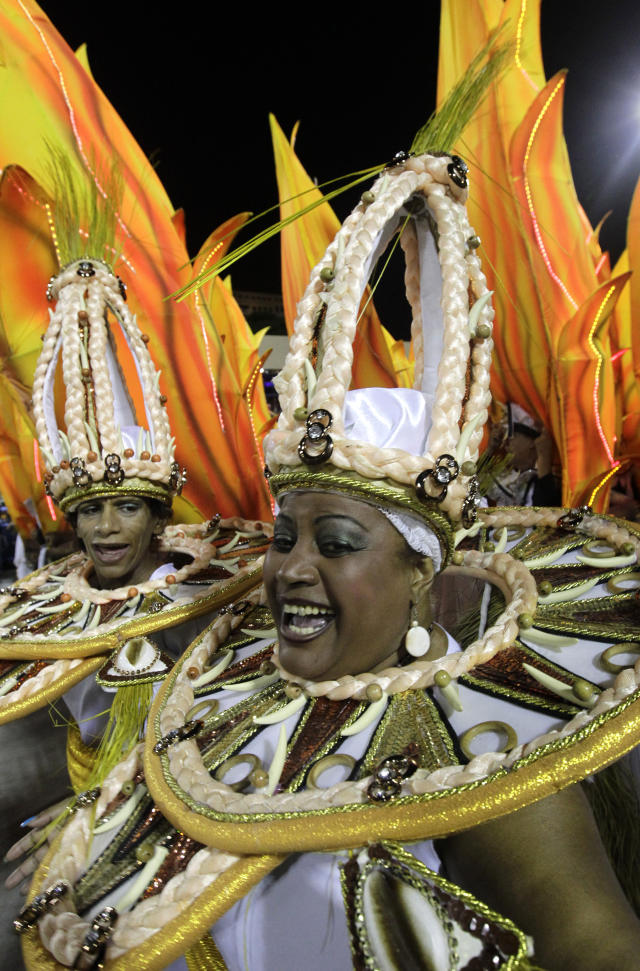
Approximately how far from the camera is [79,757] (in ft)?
7.52

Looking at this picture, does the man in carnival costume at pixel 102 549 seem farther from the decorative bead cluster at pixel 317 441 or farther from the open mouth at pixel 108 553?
the decorative bead cluster at pixel 317 441

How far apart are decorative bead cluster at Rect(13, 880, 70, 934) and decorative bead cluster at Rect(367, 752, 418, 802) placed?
600 millimetres

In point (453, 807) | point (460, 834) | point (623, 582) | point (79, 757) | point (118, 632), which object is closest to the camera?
point (453, 807)

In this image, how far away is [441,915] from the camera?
0.74m

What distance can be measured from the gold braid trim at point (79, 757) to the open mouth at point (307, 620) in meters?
1.48

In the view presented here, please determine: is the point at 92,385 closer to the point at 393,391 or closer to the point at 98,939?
the point at 393,391

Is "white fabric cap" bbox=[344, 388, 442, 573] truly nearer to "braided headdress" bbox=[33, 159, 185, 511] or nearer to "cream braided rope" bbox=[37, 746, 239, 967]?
"cream braided rope" bbox=[37, 746, 239, 967]

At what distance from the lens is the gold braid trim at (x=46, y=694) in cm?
180

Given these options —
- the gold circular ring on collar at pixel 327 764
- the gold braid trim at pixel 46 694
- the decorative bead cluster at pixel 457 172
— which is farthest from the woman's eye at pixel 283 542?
the gold braid trim at pixel 46 694

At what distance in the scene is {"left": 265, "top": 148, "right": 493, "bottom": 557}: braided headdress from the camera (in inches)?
46.3

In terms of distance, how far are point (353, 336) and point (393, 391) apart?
166 mm

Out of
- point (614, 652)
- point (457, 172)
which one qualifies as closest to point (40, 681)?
point (614, 652)

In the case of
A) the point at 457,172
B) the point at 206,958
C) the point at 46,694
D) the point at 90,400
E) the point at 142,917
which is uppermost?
the point at 457,172

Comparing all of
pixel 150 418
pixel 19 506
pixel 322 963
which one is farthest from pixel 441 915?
pixel 19 506
